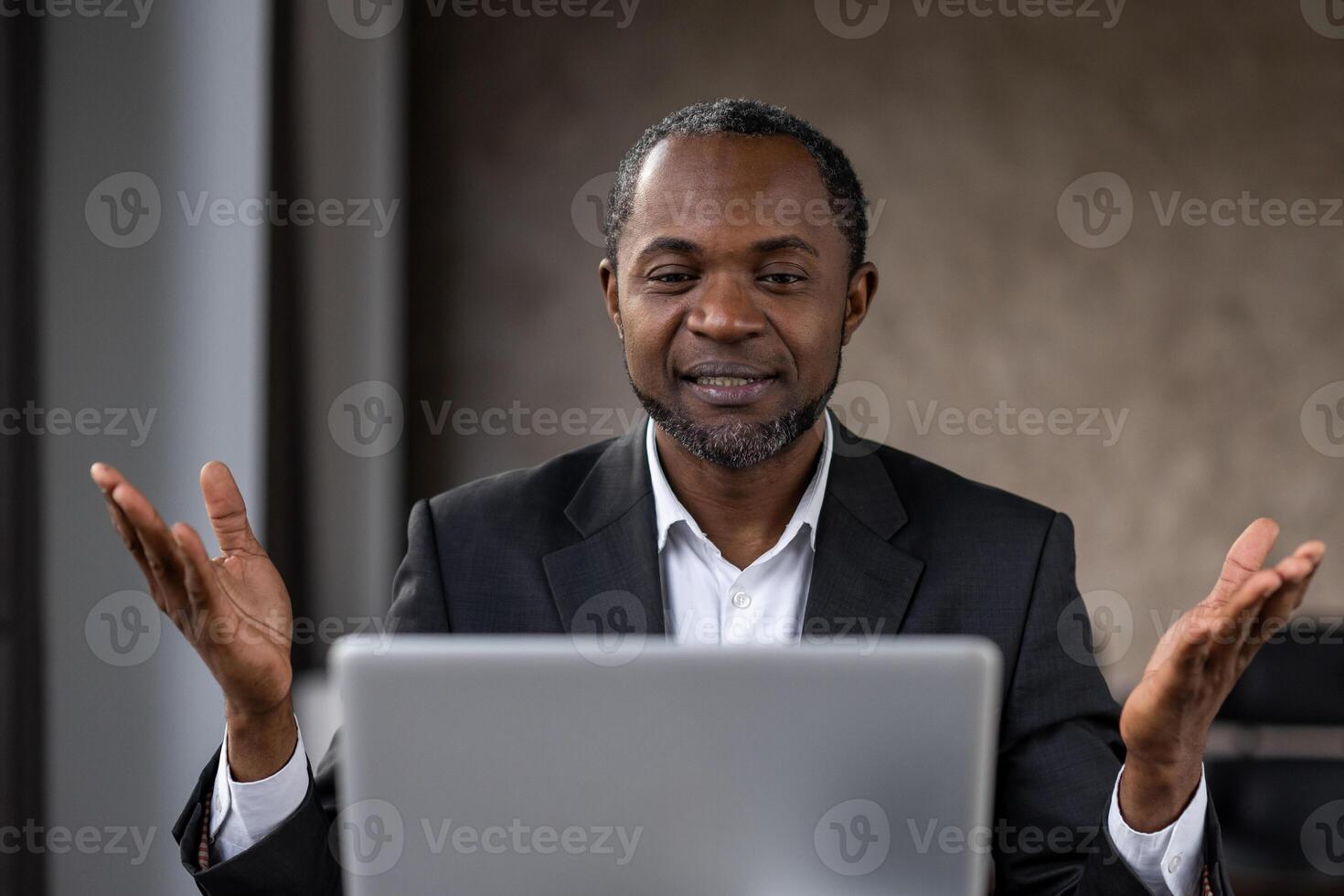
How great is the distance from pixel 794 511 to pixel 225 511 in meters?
0.74

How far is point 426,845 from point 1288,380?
11.8ft

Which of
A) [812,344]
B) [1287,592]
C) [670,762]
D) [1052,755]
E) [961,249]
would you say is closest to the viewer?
[670,762]

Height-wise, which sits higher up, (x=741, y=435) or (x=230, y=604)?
(x=741, y=435)

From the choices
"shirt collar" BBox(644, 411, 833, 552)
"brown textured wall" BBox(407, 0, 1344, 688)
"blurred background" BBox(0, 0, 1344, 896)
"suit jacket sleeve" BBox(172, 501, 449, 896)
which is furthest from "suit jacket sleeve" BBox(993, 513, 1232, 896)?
"brown textured wall" BBox(407, 0, 1344, 688)

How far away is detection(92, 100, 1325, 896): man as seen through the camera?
142cm

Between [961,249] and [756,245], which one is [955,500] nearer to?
[756,245]

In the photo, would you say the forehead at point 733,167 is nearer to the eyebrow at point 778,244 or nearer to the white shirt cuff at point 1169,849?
the eyebrow at point 778,244

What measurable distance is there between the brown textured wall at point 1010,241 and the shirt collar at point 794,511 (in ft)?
6.63

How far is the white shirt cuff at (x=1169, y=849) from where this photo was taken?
1171 millimetres

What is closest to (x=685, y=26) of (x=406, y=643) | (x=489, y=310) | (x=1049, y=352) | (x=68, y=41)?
(x=489, y=310)

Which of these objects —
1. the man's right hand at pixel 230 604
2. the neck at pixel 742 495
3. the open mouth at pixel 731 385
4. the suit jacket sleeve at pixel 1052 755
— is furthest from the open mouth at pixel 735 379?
the man's right hand at pixel 230 604

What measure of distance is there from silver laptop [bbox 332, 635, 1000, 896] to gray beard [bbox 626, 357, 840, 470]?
73 cm

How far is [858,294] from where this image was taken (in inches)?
68.0

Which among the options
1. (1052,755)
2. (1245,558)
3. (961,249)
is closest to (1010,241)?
(961,249)
